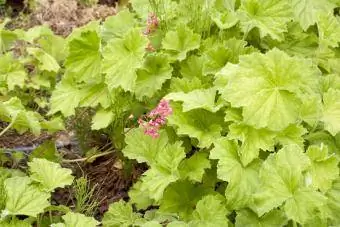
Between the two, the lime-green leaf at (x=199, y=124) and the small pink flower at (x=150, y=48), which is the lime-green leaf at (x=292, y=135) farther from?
the small pink flower at (x=150, y=48)

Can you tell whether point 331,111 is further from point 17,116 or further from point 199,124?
point 17,116

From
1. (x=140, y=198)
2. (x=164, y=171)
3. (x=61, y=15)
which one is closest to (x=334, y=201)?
(x=164, y=171)

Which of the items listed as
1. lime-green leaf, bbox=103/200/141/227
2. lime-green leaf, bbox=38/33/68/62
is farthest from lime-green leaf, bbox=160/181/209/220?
lime-green leaf, bbox=38/33/68/62

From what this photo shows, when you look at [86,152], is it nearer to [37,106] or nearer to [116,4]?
[37,106]

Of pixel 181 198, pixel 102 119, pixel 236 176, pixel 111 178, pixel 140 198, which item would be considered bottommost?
pixel 111 178

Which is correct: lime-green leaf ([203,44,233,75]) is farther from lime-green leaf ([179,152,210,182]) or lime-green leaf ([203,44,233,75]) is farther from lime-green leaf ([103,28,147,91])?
lime-green leaf ([179,152,210,182])
